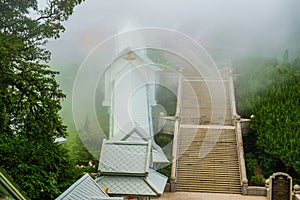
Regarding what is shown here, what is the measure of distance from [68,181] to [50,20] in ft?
8.81

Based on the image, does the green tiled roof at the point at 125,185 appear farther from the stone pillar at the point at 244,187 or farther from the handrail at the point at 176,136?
the stone pillar at the point at 244,187

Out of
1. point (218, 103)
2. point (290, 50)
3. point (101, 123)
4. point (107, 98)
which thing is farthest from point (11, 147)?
point (290, 50)

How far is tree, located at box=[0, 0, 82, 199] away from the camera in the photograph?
740 centimetres

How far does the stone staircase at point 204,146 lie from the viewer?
16297 mm

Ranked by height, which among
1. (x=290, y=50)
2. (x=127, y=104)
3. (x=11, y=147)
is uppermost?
(x=290, y=50)

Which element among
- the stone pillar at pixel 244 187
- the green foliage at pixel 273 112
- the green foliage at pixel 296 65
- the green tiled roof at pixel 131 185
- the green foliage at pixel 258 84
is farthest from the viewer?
the green foliage at pixel 296 65

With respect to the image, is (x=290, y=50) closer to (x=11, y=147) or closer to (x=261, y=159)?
(x=261, y=159)

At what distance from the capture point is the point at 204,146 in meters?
19.1

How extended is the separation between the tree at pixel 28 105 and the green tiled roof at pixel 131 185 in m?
1.30

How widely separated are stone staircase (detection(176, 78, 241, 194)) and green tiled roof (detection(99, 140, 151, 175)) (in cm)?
646

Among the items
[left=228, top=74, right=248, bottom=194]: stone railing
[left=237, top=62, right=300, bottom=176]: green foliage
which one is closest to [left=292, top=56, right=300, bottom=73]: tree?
[left=237, top=62, right=300, bottom=176]: green foliage

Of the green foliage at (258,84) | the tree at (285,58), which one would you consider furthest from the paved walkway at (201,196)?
the tree at (285,58)

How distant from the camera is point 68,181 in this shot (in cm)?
866

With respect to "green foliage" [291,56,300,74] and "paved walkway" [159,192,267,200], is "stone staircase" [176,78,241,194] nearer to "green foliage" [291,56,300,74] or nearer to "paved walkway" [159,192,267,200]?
"paved walkway" [159,192,267,200]
